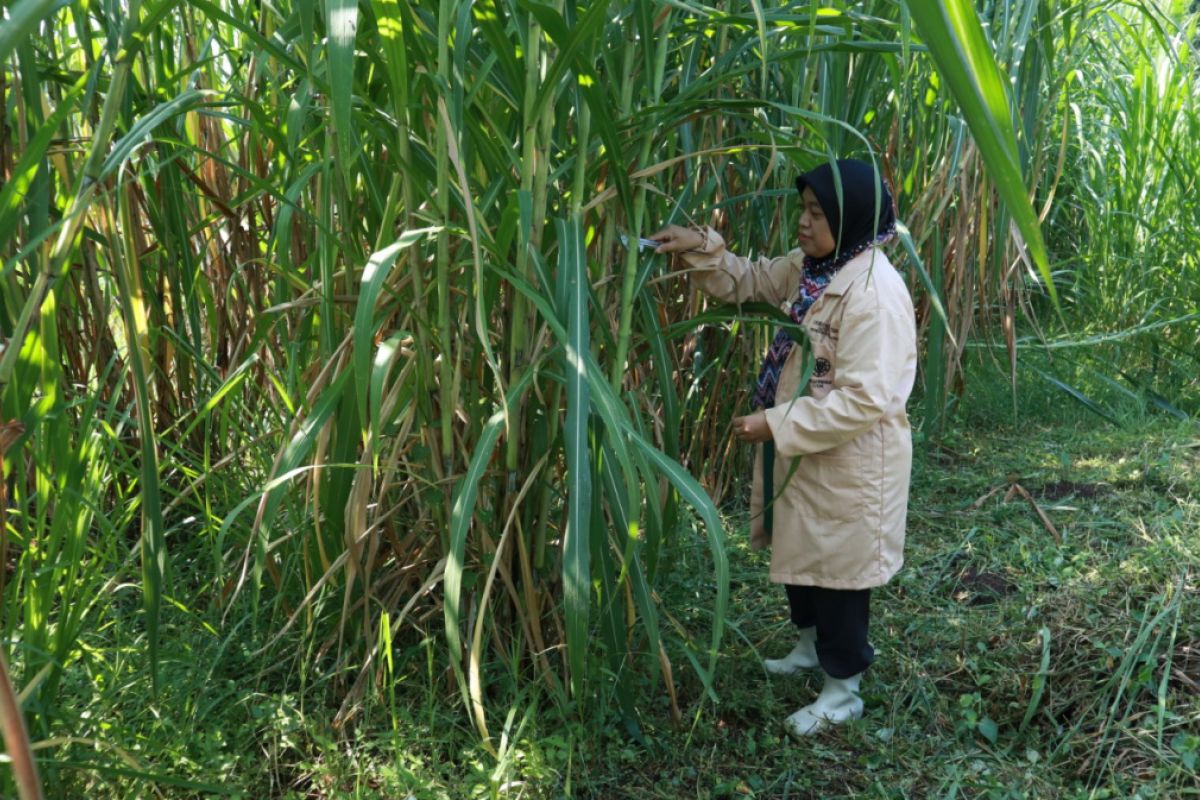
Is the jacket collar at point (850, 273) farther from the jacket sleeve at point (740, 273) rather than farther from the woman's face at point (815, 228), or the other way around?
the jacket sleeve at point (740, 273)

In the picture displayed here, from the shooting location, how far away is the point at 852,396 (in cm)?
186

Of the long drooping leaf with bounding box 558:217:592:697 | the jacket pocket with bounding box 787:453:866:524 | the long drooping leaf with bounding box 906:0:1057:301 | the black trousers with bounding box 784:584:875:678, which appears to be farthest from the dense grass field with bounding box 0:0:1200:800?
the long drooping leaf with bounding box 906:0:1057:301

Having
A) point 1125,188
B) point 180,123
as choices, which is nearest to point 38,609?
point 180,123

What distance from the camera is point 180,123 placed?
7.11ft

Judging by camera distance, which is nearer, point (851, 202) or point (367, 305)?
point (367, 305)

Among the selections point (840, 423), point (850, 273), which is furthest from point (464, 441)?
point (850, 273)

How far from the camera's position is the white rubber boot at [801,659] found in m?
2.17

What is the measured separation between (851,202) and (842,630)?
2.41 ft

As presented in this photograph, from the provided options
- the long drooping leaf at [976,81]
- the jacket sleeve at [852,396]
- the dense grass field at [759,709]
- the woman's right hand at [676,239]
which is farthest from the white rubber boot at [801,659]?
the long drooping leaf at [976,81]

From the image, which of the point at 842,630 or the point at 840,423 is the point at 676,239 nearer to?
the point at 840,423

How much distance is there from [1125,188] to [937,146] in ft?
5.80

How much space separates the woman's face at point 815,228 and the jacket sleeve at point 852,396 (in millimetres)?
142

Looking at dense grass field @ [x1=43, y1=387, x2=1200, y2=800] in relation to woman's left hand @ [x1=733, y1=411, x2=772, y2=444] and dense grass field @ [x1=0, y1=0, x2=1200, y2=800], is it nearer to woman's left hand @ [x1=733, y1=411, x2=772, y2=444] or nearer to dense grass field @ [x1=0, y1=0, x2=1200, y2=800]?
dense grass field @ [x1=0, y1=0, x2=1200, y2=800]

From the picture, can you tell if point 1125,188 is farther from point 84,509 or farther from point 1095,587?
point 84,509
